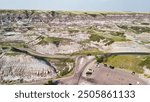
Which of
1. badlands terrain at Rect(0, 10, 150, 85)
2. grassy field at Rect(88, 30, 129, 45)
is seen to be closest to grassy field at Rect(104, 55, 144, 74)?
badlands terrain at Rect(0, 10, 150, 85)

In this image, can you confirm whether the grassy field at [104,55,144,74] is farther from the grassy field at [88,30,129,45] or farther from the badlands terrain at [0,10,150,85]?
the grassy field at [88,30,129,45]

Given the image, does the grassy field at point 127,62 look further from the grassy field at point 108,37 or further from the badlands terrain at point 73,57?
the grassy field at point 108,37

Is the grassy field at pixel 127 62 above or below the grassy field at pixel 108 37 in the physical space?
below

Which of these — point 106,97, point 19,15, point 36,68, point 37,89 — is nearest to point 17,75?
point 36,68

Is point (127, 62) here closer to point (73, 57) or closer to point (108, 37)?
point (73, 57)

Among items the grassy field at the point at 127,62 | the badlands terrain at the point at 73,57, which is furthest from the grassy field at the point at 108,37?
the grassy field at the point at 127,62

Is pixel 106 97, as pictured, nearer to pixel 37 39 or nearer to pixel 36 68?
pixel 36 68

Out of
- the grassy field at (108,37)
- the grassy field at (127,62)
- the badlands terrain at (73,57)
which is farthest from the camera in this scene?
the grassy field at (108,37)

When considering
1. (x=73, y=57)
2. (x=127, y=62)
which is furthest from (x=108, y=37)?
(x=127, y=62)
